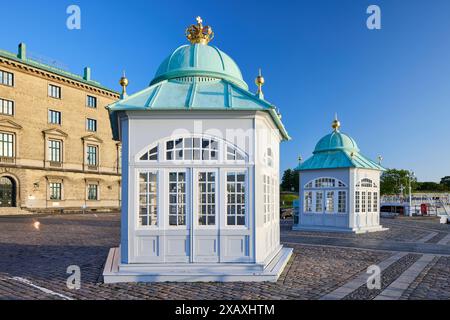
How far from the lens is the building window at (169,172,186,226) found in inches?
350

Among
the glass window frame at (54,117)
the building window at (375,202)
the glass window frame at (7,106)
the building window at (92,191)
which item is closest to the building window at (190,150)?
the building window at (375,202)

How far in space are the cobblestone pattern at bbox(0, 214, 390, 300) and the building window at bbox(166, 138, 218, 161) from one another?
109 inches

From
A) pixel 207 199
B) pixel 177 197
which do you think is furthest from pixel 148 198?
pixel 207 199

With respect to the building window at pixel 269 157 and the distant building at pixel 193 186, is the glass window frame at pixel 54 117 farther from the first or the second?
the building window at pixel 269 157

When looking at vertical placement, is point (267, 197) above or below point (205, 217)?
above

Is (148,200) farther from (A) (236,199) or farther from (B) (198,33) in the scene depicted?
(B) (198,33)

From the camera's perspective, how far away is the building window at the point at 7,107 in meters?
36.0

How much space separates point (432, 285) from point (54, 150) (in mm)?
39366

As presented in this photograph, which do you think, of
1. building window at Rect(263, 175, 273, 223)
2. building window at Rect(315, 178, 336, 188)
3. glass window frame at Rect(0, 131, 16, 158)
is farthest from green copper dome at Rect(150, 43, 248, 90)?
glass window frame at Rect(0, 131, 16, 158)

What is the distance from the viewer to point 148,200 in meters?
8.89

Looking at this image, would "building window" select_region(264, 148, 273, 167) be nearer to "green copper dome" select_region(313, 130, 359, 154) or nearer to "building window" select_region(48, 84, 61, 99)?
"green copper dome" select_region(313, 130, 359, 154)
